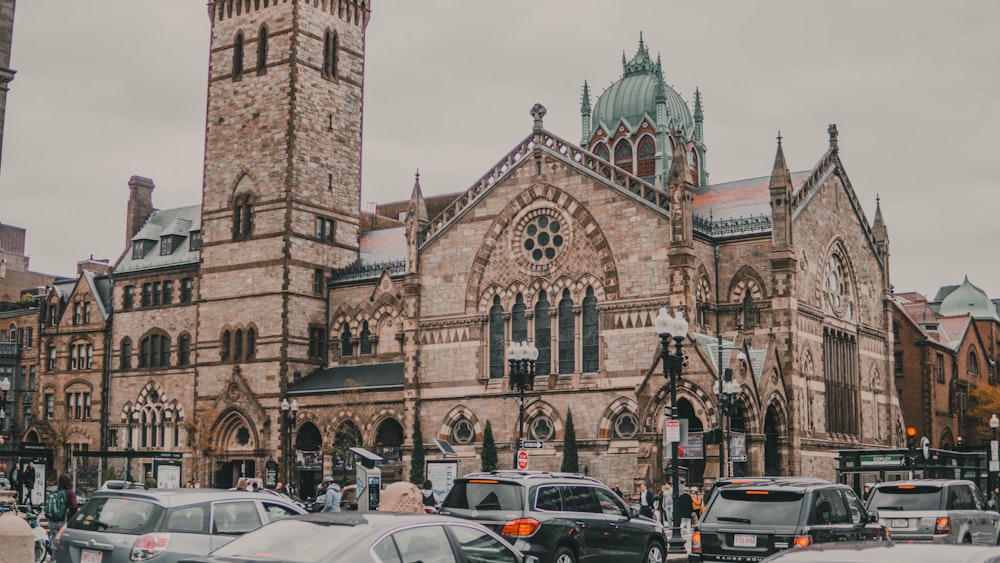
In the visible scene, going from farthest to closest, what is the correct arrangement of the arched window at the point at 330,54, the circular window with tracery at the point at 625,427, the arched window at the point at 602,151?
the arched window at the point at 602,151 < the arched window at the point at 330,54 < the circular window with tracery at the point at 625,427

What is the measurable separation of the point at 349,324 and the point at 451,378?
961cm

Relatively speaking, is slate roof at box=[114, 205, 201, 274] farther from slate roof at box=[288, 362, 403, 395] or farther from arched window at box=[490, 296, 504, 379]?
arched window at box=[490, 296, 504, 379]

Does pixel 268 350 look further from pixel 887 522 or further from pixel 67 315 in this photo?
pixel 887 522

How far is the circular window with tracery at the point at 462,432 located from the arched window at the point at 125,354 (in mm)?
22452

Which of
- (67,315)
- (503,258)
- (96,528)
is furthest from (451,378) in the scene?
(96,528)

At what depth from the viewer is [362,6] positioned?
6338 cm

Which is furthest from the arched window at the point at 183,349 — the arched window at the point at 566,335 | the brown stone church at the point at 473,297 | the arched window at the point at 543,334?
the arched window at the point at 566,335

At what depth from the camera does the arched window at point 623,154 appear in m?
67.7

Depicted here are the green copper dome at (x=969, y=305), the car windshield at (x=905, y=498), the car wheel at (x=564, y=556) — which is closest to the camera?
the car wheel at (x=564, y=556)

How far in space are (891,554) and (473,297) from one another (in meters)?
43.8

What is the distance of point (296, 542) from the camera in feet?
36.3

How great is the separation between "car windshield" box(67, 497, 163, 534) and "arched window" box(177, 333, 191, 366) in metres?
46.9

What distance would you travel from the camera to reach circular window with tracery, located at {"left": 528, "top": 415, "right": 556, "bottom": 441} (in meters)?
48.7

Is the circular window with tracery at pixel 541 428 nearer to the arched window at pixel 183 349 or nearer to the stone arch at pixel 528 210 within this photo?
the stone arch at pixel 528 210
